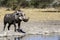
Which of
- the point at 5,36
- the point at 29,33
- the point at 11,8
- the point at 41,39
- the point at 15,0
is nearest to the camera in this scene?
the point at 41,39

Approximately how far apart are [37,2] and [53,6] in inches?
95.3

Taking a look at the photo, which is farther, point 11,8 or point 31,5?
point 31,5

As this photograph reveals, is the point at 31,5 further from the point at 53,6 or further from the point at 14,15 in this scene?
the point at 14,15

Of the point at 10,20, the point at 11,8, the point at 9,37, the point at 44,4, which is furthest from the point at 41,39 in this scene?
the point at 44,4

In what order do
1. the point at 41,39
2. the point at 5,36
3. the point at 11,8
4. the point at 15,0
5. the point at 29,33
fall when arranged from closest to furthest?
the point at 41,39, the point at 5,36, the point at 29,33, the point at 11,8, the point at 15,0

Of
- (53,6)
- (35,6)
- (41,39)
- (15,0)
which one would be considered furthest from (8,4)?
(41,39)

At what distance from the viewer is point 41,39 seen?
12.2 meters

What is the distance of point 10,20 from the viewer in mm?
14078

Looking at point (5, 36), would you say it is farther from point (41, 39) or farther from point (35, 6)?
point (35, 6)

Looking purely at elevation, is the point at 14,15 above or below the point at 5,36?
above

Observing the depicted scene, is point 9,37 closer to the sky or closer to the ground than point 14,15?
closer to the ground

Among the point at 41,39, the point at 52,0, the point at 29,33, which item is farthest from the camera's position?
the point at 52,0

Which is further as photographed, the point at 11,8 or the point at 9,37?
the point at 11,8

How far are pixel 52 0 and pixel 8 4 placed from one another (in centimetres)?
578
